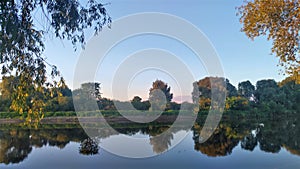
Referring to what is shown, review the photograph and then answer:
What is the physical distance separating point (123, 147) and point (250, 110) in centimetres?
2173

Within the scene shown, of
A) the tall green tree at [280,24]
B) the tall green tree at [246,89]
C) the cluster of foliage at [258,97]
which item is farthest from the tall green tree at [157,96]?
the tall green tree at [280,24]

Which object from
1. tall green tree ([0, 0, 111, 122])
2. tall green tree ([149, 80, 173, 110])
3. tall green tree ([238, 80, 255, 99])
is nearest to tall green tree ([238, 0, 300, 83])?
tall green tree ([0, 0, 111, 122])

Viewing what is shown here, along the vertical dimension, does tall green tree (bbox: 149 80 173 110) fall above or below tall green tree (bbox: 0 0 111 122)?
above

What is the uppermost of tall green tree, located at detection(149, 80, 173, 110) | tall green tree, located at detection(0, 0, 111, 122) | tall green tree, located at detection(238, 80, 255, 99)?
tall green tree, located at detection(238, 80, 255, 99)

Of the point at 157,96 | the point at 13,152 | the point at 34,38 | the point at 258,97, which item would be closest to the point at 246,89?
the point at 258,97

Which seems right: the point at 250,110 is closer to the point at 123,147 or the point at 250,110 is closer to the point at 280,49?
the point at 123,147

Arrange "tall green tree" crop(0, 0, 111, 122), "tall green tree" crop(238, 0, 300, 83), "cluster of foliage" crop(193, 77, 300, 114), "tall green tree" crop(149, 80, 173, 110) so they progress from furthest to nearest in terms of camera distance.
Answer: "cluster of foliage" crop(193, 77, 300, 114), "tall green tree" crop(149, 80, 173, 110), "tall green tree" crop(238, 0, 300, 83), "tall green tree" crop(0, 0, 111, 122)

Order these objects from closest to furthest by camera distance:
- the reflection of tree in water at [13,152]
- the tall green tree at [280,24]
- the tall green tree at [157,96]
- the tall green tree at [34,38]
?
1. the tall green tree at [34,38]
2. the tall green tree at [280,24]
3. the reflection of tree in water at [13,152]
4. the tall green tree at [157,96]

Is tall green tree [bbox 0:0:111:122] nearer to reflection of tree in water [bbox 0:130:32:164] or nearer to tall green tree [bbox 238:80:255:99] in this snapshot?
reflection of tree in water [bbox 0:130:32:164]

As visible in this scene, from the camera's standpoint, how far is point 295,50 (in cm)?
500

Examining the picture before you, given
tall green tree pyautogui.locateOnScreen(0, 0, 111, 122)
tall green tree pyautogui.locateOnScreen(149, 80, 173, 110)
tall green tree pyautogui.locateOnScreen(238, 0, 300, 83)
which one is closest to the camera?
tall green tree pyautogui.locateOnScreen(0, 0, 111, 122)

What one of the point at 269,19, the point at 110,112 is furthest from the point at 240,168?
the point at 110,112

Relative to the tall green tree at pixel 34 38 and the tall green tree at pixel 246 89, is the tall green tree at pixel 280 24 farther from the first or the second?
the tall green tree at pixel 246 89

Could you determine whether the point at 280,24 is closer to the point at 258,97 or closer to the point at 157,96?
the point at 157,96
